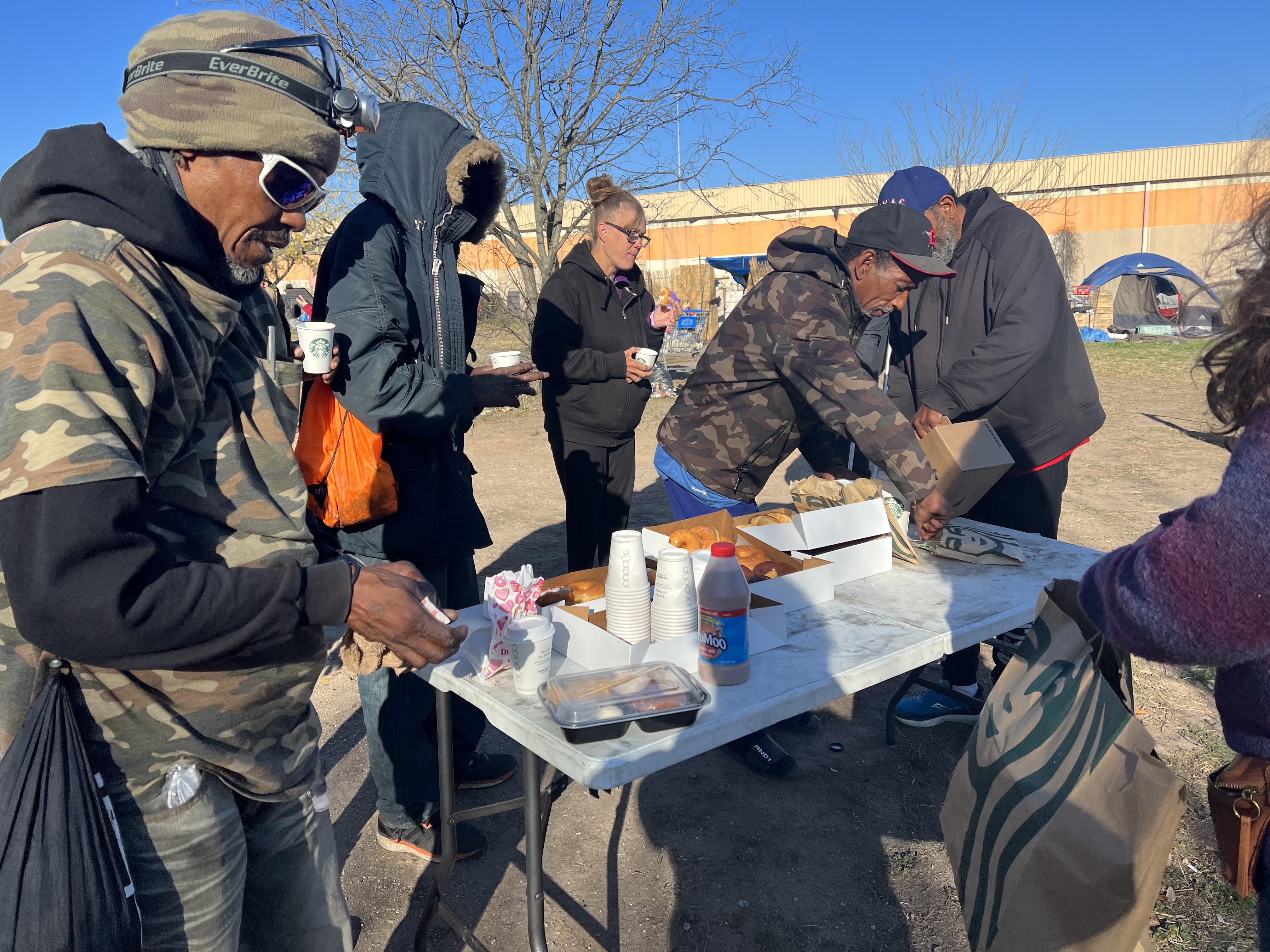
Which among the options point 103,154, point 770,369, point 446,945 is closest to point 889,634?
point 770,369

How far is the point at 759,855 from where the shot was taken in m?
2.93

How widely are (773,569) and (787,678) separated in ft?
1.76

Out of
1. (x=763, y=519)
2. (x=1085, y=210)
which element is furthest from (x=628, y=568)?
(x=1085, y=210)

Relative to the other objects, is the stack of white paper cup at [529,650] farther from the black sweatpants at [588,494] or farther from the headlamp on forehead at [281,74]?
the black sweatpants at [588,494]

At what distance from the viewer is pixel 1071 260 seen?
32.0 metres

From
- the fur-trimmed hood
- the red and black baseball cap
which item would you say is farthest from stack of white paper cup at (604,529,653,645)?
the red and black baseball cap

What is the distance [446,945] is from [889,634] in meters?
1.68

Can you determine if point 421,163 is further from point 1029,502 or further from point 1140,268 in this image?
point 1140,268

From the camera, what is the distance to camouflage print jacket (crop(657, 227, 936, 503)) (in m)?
2.88

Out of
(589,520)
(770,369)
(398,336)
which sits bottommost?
(589,520)

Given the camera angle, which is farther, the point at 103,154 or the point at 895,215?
the point at 895,215

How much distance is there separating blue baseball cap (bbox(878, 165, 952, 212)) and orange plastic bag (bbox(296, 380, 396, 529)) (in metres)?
2.57

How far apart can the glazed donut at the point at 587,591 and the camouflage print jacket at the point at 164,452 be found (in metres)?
0.78

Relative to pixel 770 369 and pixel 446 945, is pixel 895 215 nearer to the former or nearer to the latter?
pixel 770 369
